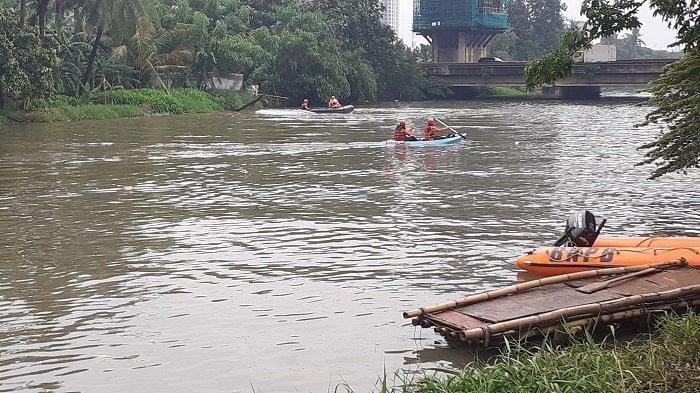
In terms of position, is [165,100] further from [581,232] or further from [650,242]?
[650,242]

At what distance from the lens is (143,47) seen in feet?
140

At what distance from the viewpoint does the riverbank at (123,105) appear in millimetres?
38062

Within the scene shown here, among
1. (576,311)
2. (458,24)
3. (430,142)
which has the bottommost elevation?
(430,142)

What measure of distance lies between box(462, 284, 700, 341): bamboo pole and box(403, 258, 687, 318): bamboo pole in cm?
64

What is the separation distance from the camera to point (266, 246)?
487 inches

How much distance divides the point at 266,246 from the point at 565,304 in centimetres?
540

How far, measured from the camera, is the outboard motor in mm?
10289

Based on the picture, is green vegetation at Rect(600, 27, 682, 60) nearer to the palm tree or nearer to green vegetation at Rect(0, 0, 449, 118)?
green vegetation at Rect(0, 0, 449, 118)

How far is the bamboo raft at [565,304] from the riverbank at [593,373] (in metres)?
0.70

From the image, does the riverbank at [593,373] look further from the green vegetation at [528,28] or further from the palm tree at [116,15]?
the green vegetation at [528,28]

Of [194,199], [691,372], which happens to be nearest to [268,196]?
[194,199]

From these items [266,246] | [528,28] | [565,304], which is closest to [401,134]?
[266,246]

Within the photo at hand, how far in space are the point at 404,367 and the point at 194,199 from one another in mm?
10126

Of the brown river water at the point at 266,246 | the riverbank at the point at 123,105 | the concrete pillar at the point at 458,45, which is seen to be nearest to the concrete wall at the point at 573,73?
the concrete pillar at the point at 458,45
